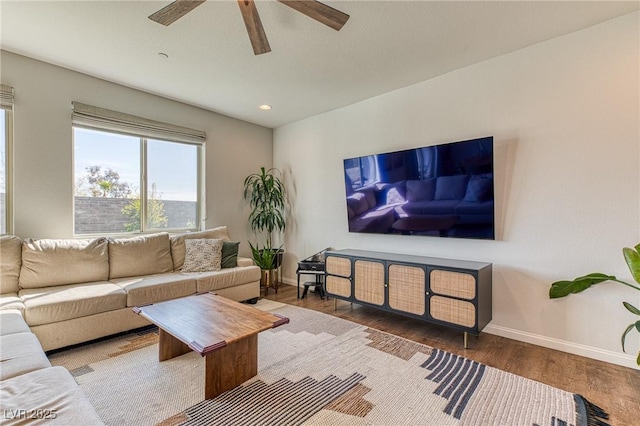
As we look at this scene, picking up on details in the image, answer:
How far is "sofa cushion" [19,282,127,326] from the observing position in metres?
2.23

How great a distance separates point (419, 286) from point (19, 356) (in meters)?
2.78

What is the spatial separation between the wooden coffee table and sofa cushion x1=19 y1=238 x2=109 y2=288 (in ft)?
3.74

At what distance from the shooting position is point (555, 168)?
247 cm

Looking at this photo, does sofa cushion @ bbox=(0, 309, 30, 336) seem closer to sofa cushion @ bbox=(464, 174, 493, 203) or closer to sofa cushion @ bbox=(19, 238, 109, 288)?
sofa cushion @ bbox=(19, 238, 109, 288)

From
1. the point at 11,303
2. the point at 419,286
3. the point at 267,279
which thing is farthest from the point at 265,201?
the point at 11,303

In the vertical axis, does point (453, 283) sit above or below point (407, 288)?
above

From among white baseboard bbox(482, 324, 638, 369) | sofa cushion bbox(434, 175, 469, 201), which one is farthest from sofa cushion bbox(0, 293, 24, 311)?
white baseboard bbox(482, 324, 638, 369)

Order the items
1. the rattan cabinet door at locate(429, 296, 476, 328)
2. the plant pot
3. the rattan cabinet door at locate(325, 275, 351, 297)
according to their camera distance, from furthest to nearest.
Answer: the plant pot < the rattan cabinet door at locate(325, 275, 351, 297) < the rattan cabinet door at locate(429, 296, 476, 328)

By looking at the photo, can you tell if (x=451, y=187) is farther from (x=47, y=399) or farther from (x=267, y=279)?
(x=47, y=399)

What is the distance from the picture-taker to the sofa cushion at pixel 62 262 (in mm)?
2613

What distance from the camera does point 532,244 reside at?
257 centimetres

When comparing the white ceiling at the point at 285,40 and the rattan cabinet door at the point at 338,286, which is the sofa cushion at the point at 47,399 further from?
the rattan cabinet door at the point at 338,286

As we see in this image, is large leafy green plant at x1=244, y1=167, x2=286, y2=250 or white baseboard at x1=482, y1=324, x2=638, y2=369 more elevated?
large leafy green plant at x1=244, y1=167, x2=286, y2=250

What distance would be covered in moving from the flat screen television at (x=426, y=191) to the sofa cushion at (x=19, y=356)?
9.83 feet
